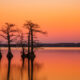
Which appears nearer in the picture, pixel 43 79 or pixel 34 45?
pixel 43 79

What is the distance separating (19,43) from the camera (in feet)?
186

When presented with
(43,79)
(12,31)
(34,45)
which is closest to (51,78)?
A: (43,79)

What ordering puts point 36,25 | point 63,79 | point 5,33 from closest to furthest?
point 63,79, point 36,25, point 5,33

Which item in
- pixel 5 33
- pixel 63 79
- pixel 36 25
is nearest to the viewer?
pixel 63 79

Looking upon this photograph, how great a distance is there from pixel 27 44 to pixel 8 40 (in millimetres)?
3881

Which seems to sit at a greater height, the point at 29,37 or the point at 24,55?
the point at 29,37

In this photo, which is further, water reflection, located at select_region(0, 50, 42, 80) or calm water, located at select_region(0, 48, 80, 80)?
calm water, located at select_region(0, 48, 80, 80)

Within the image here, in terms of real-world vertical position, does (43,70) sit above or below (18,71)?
below

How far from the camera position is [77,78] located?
75.4 ft

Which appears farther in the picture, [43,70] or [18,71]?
[43,70]

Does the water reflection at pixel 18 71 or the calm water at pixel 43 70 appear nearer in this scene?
the water reflection at pixel 18 71

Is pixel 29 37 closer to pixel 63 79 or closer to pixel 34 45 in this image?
pixel 34 45

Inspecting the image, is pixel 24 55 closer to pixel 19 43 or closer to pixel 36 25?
pixel 19 43

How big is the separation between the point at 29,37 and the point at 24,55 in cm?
391
